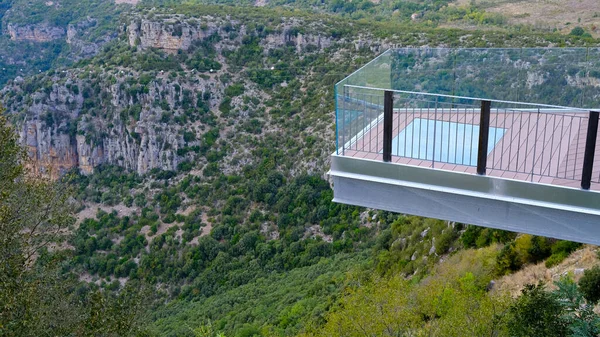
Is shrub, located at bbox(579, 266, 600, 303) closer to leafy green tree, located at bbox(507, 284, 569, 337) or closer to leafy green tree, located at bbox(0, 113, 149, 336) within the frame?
leafy green tree, located at bbox(507, 284, 569, 337)

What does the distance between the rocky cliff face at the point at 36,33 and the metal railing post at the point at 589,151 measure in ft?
194

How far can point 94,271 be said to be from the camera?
29.7 metres

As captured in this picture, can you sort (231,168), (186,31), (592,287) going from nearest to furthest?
(592,287) < (231,168) < (186,31)

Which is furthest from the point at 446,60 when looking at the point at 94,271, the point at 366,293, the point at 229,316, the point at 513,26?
the point at 513,26

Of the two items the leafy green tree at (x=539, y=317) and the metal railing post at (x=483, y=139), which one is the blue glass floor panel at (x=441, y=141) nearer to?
the metal railing post at (x=483, y=139)

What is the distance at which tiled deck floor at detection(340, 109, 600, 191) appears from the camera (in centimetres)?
645

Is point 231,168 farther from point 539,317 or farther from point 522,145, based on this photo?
point 522,145

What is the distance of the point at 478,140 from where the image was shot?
265 inches

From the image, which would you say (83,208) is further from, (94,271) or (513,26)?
(513,26)

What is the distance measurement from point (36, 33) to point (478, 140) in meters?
59.2

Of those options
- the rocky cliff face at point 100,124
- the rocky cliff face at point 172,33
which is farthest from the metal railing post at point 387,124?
the rocky cliff face at point 172,33

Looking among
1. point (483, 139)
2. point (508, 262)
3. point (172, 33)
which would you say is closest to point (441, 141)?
point (483, 139)

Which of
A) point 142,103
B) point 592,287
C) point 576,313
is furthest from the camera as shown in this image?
point 142,103

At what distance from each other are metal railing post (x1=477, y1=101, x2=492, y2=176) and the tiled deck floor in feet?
0.33
